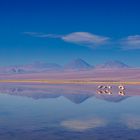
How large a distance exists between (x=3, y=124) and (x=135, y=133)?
5.18 metres

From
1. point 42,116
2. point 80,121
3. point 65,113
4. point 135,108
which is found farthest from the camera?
point 135,108

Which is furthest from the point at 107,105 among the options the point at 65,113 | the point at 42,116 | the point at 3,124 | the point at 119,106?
the point at 3,124

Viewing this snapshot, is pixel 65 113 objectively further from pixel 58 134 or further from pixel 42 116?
pixel 58 134

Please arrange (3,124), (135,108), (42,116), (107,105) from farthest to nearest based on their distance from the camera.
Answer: (107,105) → (135,108) → (42,116) → (3,124)

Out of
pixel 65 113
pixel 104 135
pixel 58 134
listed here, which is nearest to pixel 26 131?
pixel 58 134

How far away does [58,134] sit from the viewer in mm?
12875

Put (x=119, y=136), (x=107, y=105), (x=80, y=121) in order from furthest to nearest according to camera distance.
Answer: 1. (x=107, y=105)
2. (x=80, y=121)
3. (x=119, y=136)

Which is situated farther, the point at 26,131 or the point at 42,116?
the point at 42,116

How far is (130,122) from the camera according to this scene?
1570 cm

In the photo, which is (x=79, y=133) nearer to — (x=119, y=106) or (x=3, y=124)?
(x=3, y=124)

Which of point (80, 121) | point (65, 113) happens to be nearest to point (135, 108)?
point (65, 113)

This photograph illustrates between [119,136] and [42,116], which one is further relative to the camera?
[42,116]

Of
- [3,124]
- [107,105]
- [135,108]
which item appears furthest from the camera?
[107,105]

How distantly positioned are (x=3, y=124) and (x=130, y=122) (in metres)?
5.19
